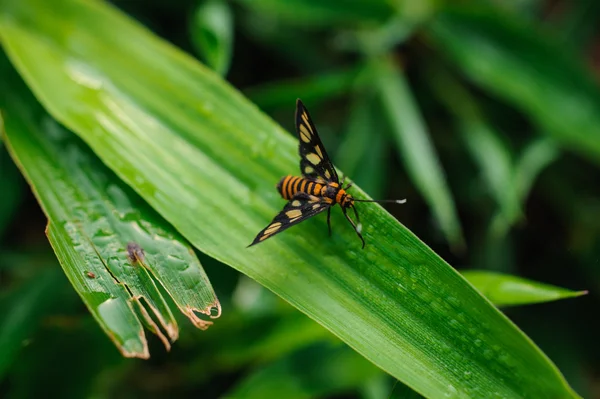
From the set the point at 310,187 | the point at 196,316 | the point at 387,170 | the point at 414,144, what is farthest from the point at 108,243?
the point at 387,170

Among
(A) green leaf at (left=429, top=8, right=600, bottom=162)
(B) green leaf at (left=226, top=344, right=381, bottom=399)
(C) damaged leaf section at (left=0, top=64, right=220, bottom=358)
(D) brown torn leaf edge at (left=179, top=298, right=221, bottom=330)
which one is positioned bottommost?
(B) green leaf at (left=226, top=344, right=381, bottom=399)

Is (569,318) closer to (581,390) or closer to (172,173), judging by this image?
(581,390)

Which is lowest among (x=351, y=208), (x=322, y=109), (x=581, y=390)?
(x=581, y=390)

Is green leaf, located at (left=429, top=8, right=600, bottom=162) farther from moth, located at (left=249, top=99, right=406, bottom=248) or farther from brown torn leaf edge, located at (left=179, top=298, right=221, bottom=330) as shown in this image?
brown torn leaf edge, located at (left=179, top=298, right=221, bottom=330)

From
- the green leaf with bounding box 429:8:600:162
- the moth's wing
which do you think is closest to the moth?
the moth's wing

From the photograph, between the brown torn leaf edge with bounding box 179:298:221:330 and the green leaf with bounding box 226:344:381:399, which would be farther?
the green leaf with bounding box 226:344:381:399

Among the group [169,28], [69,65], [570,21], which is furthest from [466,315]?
[570,21]
